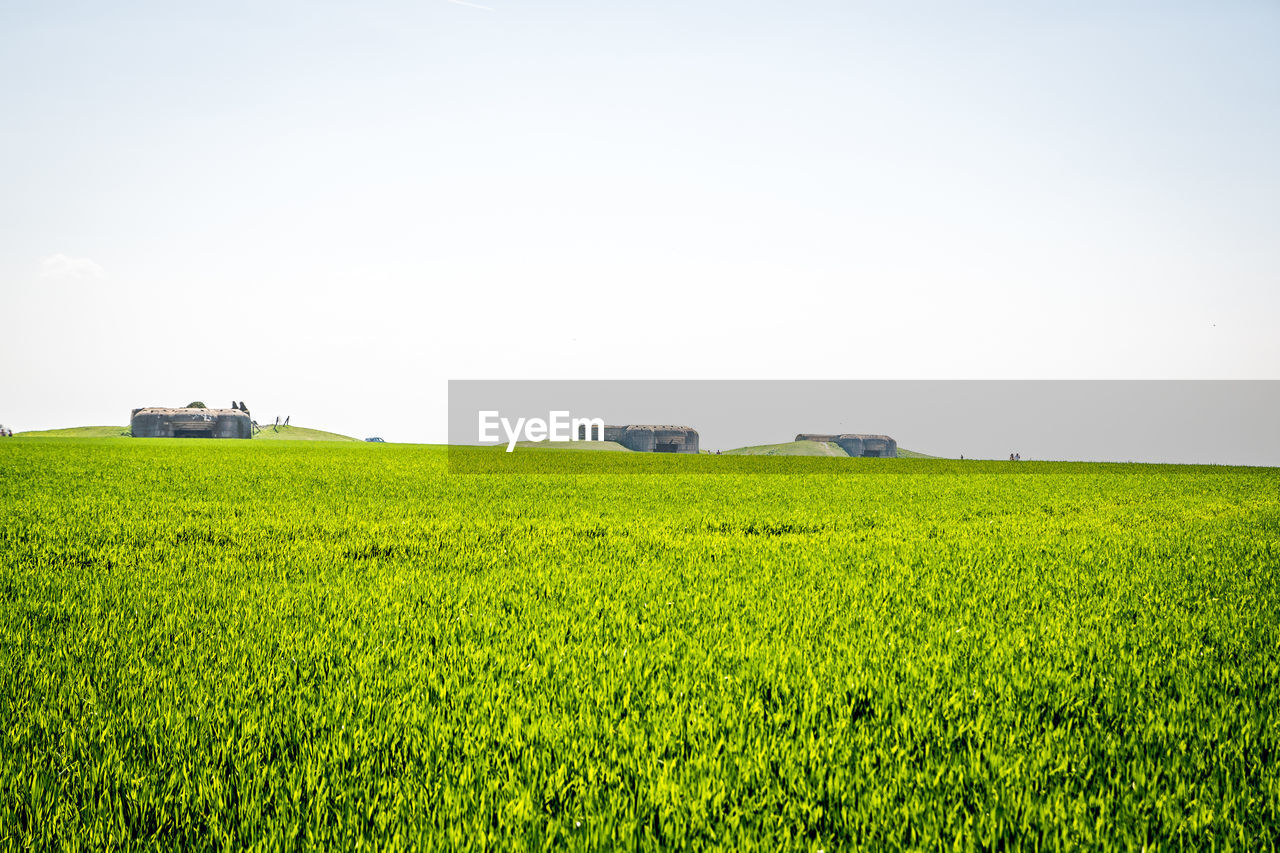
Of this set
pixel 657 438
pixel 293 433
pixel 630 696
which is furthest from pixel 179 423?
pixel 630 696

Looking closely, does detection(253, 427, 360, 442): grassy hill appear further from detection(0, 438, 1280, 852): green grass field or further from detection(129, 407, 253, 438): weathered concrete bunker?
detection(0, 438, 1280, 852): green grass field

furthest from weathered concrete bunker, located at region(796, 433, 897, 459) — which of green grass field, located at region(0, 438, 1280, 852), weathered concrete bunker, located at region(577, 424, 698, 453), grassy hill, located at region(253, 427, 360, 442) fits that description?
green grass field, located at region(0, 438, 1280, 852)

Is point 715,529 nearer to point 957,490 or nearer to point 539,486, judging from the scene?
point 539,486

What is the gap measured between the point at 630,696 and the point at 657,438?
438 feet

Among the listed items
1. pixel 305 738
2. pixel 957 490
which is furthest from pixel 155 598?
pixel 957 490

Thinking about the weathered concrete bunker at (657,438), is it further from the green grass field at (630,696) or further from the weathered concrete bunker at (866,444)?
the green grass field at (630,696)

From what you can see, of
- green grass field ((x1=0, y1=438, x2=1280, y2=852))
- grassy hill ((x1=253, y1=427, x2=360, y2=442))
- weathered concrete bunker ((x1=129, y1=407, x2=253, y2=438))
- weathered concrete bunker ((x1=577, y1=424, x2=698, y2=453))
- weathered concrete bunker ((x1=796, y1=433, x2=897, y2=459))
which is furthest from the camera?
weathered concrete bunker ((x1=796, y1=433, x2=897, y2=459))

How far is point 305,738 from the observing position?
3.82 metres

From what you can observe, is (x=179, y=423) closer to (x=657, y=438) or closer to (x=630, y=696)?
(x=657, y=438)

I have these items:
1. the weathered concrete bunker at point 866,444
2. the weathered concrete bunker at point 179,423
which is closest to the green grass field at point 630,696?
the weathered concrete bunker at point 179,423

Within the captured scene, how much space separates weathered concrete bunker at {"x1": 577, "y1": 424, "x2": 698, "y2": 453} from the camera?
137000 millimetres

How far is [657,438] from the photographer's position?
138 metres

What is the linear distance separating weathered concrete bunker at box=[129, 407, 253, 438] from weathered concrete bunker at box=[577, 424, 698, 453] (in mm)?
61535

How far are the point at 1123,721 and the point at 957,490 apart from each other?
2112 cm
